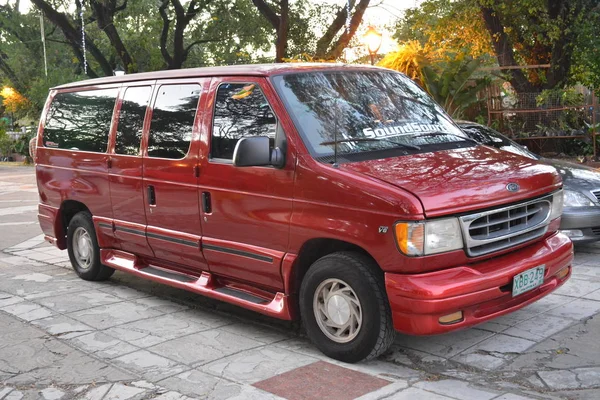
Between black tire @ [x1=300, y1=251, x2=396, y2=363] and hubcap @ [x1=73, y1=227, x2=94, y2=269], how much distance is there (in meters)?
3.36

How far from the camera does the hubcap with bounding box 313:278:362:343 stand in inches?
185

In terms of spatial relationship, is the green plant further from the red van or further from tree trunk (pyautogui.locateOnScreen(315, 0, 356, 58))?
the red van

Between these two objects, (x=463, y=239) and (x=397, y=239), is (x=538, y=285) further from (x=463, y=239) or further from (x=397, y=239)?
(x=397, y=239)

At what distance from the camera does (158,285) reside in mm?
7473

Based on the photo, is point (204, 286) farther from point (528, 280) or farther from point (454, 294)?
point (528, 280)

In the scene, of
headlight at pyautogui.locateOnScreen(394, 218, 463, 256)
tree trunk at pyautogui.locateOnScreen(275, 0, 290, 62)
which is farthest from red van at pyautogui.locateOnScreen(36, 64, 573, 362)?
tree trunk at pyautogui.locateOnScreen(275, 0, 290, 62)

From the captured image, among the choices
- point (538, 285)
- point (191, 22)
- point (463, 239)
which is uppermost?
point (191, 22)

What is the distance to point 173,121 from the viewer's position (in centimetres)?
605

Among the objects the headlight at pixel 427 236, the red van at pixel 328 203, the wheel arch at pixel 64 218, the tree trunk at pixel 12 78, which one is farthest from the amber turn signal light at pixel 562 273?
the tree trunk at pixel 12 78

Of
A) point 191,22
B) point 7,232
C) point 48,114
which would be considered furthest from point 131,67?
point 48,114

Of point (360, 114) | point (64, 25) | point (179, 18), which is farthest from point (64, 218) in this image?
point (179, 18)

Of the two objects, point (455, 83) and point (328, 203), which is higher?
point (455, 83)

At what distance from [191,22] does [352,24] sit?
1212 cm

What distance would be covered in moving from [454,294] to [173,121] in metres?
2.91
